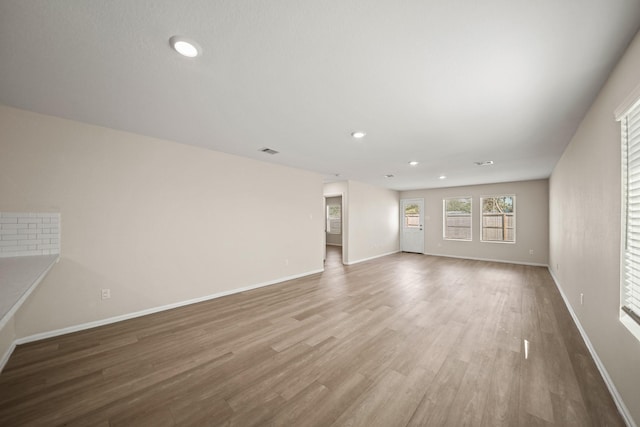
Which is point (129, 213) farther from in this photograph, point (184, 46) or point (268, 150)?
point (184, 46)

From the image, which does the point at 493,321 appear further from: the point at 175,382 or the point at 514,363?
the point at 175,382

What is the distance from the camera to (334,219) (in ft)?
34.7

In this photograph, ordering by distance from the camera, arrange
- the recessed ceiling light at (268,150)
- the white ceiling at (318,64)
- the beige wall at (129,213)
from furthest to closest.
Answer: the recessed ceiling light at (268,150)
the beige wall at (129,213)
the white ceiling at (318,64)

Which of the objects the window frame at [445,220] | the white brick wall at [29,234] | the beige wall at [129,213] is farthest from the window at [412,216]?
the white brick wall at [29,234]

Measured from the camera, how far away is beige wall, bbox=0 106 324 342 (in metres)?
2.51

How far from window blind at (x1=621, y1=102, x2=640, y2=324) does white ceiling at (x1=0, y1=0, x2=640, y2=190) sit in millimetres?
506

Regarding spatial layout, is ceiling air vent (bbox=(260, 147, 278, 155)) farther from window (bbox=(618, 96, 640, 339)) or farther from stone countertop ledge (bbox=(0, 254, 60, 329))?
window (bbox=(618, 96, 640, 339))

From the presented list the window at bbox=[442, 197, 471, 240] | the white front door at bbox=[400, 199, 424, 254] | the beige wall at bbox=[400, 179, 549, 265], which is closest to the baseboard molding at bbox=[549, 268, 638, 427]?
the beige wall at bbox=[400, 179, 549, 265]

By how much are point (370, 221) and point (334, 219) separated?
3201 mm

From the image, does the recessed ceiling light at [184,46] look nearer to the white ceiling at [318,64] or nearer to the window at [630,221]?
the white ceiling at [318,64]

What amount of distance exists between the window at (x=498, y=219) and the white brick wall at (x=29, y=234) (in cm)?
928

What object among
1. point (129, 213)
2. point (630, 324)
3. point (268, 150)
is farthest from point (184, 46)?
point (630, 324)

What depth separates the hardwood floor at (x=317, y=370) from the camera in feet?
5.16

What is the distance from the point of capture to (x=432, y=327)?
9.24ft
